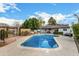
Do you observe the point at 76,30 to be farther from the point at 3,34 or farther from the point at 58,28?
the point at 3,34

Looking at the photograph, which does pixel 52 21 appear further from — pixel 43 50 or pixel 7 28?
pixel 7 28

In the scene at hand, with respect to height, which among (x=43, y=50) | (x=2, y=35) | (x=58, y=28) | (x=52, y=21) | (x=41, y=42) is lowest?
(x=43, y=50)

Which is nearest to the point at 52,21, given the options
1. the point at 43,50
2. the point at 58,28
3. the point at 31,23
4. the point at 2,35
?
the point at 58,28

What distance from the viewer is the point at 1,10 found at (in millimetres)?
3768

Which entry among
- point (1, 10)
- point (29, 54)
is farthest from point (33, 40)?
point (1, 10)

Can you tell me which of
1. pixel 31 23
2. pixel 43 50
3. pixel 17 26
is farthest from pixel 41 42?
pixel 17 26

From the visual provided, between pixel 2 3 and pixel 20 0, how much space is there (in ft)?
1.02

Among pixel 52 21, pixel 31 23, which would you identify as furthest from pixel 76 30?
pixel 31 23

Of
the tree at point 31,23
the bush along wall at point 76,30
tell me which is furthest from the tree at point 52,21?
the bush along wall at point 76,30

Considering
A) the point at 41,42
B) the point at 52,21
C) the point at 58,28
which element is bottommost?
the point at 41,42

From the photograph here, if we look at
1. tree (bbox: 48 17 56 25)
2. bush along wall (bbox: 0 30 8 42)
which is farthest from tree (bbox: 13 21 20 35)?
tree (bbox: 48 17 56 25)

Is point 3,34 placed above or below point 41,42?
above

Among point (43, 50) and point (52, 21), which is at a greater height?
point (52, 21)

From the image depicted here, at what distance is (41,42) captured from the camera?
3818 millimetres
